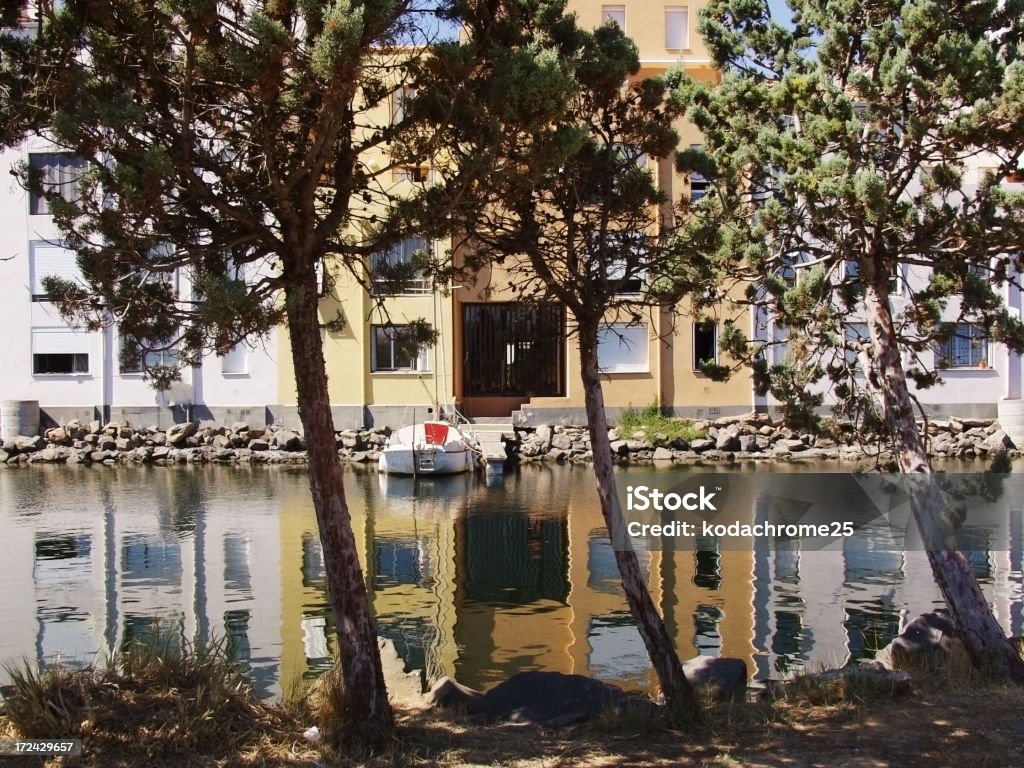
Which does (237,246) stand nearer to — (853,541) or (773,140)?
(773,140)

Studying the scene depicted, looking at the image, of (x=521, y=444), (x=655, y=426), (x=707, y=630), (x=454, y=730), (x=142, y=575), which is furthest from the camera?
(x=655, y=426)

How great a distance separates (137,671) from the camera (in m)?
7.22

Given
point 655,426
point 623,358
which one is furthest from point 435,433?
point 655,426

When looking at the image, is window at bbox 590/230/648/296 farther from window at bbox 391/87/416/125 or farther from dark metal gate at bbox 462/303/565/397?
dark metal gate at bbox 462/303/565/397

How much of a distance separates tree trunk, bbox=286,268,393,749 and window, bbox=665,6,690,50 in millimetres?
29447

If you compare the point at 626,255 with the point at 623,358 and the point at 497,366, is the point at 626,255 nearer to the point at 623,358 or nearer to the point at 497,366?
the point at 623,358

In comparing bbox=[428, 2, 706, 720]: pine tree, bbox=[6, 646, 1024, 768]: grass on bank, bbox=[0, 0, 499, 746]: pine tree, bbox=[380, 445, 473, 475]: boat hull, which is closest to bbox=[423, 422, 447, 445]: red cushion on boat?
bbox=[380, 445, 473, 475]: boat hull

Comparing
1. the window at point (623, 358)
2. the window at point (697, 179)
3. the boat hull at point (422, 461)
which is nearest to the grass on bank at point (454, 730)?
the window at point (697, 179)

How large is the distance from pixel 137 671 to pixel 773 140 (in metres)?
6.89

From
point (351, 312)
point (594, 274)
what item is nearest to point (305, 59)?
point (594, 274)

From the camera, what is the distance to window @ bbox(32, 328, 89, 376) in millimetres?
37219

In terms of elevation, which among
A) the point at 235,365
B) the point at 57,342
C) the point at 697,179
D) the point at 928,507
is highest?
the point at 697,179

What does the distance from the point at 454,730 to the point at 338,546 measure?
165 centimetres

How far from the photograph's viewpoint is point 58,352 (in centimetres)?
3722
